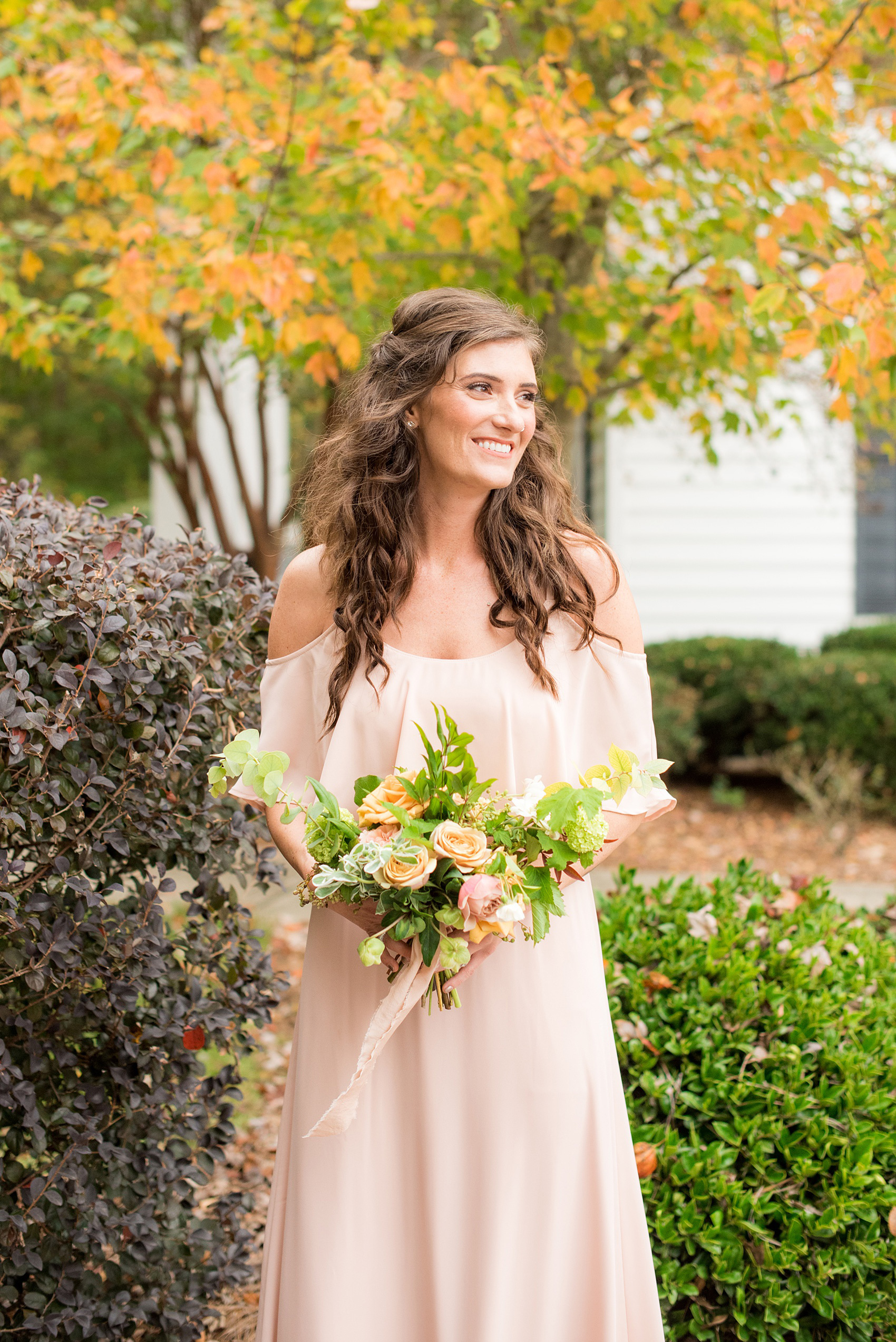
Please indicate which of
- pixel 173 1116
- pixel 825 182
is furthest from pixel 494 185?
pixel 173 1116

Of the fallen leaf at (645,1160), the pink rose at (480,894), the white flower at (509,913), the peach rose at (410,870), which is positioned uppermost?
the peach rose at (410,870)

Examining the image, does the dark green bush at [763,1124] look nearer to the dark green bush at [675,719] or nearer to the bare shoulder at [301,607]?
the bare shoulder at [301,607]

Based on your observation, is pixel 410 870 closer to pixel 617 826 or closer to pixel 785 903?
pixel 617 826

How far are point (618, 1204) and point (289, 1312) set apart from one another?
657mm

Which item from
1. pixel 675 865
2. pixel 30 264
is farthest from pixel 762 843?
pixel 30 264

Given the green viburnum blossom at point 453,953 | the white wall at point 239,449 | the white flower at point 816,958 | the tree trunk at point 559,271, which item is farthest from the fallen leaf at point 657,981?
the white wall at point 239,449

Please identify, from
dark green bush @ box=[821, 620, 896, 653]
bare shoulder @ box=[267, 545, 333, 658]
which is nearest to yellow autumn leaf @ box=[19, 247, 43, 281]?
bare shoulder @ box=[267, 545, 333, 658]

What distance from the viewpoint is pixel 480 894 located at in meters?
1.68

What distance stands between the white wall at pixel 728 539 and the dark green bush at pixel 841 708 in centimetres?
157

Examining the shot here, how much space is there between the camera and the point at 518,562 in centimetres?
221

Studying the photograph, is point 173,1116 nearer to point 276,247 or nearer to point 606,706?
point 606,706

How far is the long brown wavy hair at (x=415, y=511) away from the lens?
2.16 meters

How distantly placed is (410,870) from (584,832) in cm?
29

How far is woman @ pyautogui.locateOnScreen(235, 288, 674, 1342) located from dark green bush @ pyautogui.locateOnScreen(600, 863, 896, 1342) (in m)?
0.39
